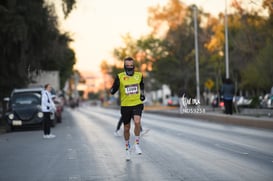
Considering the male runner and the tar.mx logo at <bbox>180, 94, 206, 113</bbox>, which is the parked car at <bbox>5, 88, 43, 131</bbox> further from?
the male runner

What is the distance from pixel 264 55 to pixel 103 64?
124 ft

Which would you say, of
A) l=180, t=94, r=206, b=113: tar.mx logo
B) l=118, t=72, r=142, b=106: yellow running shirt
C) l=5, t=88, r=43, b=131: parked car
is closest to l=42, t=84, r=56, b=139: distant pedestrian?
l=5, t=88, r=43, b=131: parked car

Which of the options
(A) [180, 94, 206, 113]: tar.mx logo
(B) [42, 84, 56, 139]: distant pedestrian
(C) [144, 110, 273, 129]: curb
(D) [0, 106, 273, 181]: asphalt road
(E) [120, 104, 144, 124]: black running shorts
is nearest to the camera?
(D) [0, 106, 273, 181]: asphalt road

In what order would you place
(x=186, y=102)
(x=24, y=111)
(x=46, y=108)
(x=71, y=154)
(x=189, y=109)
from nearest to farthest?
(x=71, y=154) → (x=46, y=108) → (x=24, y=111) → (x=189, y=109) → (x=186, y=102)

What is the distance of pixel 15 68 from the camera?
28578 mm

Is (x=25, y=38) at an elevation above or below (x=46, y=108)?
above

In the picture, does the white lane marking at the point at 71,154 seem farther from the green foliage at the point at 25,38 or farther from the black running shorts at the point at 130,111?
the green foliage at the point at 25,38

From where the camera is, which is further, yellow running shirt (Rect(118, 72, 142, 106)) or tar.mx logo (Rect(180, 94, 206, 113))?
tar.mx logo (Rect(180, 94, 206, 113))

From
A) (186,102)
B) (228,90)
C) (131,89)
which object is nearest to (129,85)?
(131,89)

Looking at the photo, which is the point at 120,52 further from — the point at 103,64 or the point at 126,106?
the point at 126,106

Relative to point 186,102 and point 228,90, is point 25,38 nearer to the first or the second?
point 228,90

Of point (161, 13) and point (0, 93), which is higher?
point (161, 13)

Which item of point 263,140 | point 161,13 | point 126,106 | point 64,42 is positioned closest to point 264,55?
point 161,13

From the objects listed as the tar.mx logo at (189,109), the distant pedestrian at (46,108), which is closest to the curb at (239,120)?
the tar.mx logo at (189,109)
